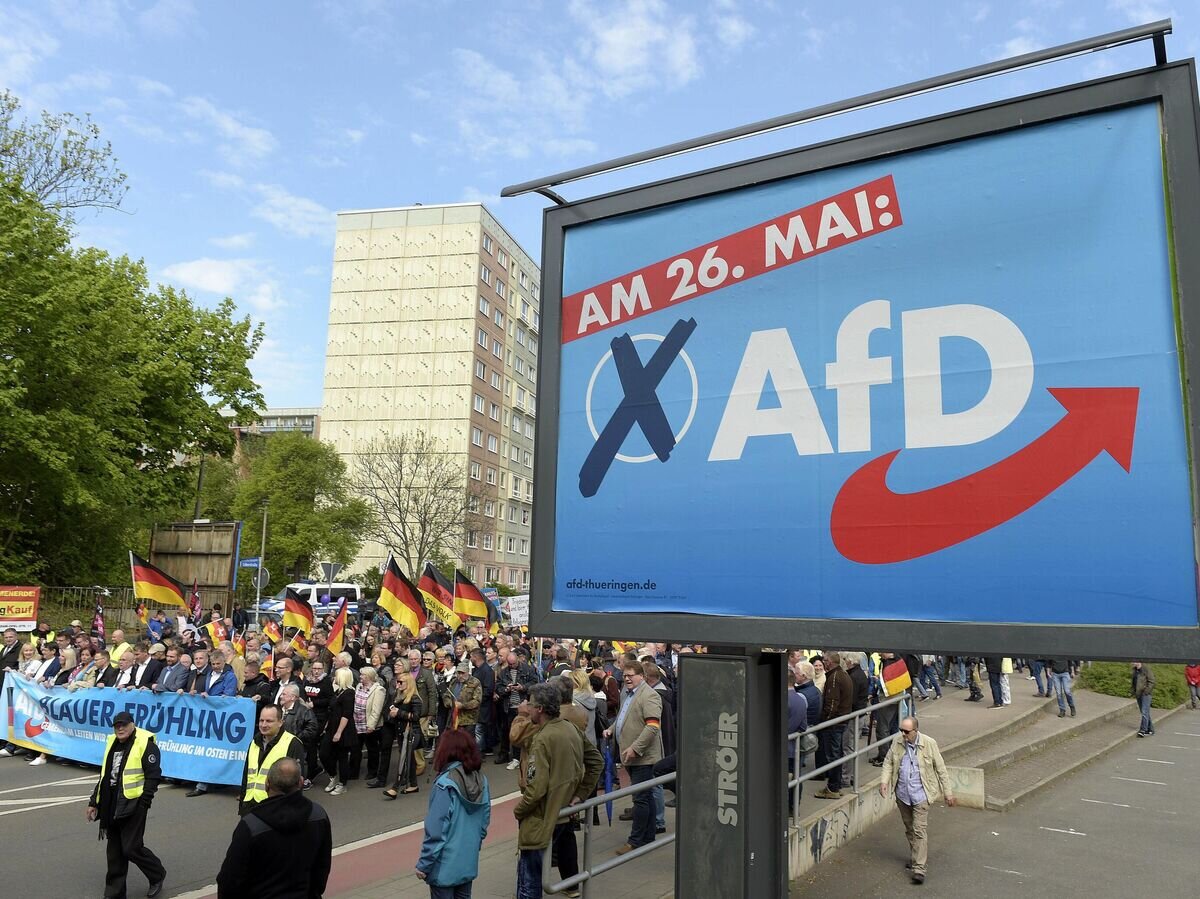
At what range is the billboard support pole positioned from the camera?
428cm

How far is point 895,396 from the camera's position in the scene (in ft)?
13.6

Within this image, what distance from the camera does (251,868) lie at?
17.3 feet

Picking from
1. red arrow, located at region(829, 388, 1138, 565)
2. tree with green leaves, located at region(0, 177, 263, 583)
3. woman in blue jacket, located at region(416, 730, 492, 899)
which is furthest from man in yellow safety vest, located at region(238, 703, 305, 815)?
tree with green leaves, located at region(0, 177, 263, 583)

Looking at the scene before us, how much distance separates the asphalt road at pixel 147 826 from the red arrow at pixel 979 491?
277 inches

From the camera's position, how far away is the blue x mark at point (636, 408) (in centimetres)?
476

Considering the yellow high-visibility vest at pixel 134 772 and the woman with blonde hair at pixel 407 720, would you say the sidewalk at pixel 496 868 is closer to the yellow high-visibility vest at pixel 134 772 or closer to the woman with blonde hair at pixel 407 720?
the woman with blonde hair at pixel 407 720

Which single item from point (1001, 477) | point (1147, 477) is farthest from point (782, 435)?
point (1147, 477)

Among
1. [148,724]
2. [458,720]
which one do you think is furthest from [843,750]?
[148,724]

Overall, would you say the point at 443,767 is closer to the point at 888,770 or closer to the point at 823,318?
the point at 823,318

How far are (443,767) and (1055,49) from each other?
5784 mm

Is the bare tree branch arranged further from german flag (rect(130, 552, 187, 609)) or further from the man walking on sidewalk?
the man walking on sidewalk

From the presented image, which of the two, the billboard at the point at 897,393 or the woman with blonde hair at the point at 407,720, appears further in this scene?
the woman with blonde hair at the point at 407,720

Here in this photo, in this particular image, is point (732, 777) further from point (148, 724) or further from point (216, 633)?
point (216, 633)

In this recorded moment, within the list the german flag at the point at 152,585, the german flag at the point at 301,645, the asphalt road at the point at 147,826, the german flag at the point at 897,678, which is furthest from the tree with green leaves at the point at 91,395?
the german flag at the point at 897,678
